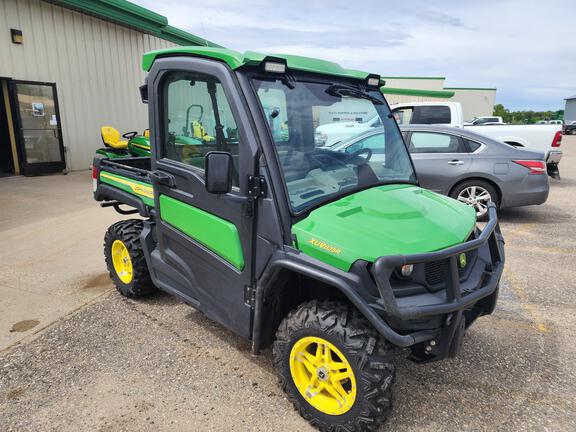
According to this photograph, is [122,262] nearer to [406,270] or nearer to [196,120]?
[196,120]

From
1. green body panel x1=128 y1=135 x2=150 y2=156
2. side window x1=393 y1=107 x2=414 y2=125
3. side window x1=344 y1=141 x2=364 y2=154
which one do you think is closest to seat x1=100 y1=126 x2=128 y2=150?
green body panel x1=128 y1=135 x2=150 y2=156

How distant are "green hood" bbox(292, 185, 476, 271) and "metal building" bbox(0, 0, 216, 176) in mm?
10494

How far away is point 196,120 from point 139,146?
24.6ft

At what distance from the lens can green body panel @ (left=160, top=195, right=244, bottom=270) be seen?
2664 mm

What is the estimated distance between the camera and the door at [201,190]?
2568 millimetres

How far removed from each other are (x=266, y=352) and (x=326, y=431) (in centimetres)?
90

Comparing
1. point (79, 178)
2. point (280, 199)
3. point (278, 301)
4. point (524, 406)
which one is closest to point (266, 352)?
point (278, 301)

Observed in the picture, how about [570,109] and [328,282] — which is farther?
[570,109]

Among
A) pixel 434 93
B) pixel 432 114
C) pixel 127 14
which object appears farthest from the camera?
pixel 434 93

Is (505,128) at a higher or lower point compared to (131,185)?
higher

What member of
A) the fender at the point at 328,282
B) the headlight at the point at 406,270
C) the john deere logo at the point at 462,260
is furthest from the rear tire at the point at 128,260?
the john deere logo at the point at 462,260

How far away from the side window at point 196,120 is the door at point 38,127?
9.20m

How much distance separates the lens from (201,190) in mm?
2812

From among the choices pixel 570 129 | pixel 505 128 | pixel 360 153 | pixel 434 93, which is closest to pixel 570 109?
pixel 570 129
